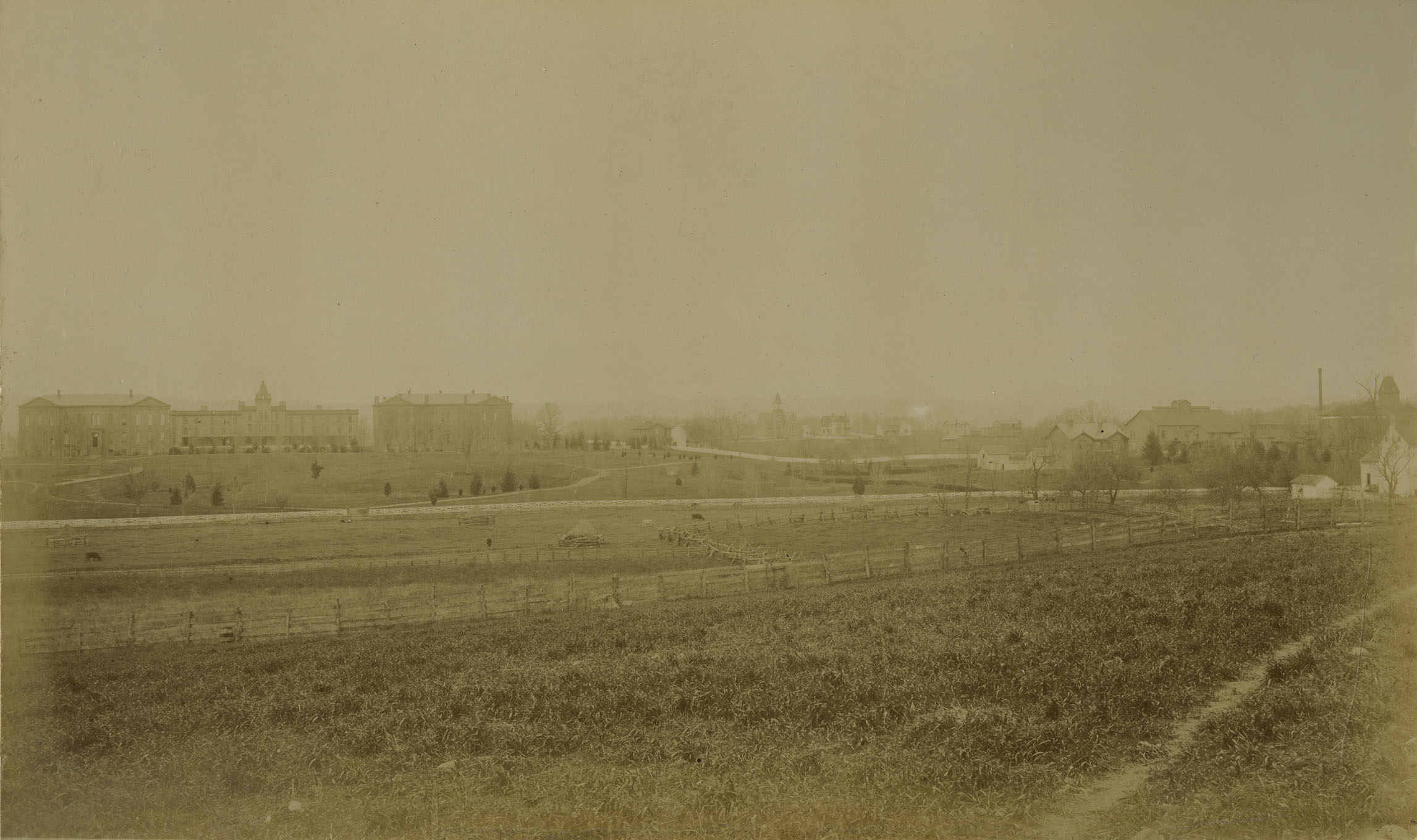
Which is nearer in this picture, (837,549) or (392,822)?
(392,822)

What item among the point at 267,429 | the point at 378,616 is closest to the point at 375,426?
the point at 267,429

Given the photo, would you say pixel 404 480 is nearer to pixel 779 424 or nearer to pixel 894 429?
pixel 779 424

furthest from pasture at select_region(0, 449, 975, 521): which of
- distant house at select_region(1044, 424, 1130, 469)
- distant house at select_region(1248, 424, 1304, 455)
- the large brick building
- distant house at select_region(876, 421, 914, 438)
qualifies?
distant house at select_region(1248, 424, 1304, 455)

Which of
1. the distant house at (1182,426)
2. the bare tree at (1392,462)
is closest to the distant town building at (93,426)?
the distant house at (1182,426)

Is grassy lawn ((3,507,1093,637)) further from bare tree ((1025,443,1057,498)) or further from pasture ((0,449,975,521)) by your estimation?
bare tree ((1025,443,1057,498))

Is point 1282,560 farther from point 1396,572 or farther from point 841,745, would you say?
point 841,745
